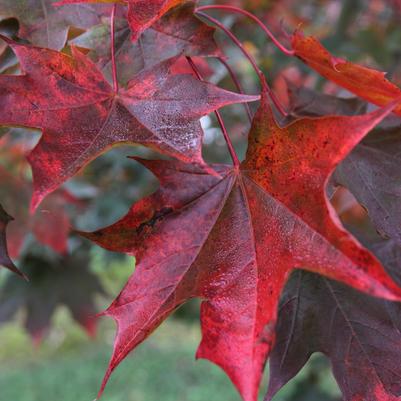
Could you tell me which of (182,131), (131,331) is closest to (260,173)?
(182,131)

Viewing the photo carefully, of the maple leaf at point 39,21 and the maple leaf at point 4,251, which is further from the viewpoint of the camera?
the maple leaf at point 39,21

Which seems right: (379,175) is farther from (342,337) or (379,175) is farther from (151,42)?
(151,42)

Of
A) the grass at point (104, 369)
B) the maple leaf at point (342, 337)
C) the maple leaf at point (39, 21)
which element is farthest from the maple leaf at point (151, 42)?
the grass at point (104, 369)

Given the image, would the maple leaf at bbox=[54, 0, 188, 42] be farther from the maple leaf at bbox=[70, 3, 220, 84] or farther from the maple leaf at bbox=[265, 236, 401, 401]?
the maple leaf at bbox=[265, 236, 401, 401]

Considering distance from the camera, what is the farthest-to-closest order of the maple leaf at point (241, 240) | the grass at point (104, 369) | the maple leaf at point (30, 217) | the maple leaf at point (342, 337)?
the grass at point (104, 369)
the maple leaf at point (30, 217)
the maple leaf at point (342, 337)
the maple leaf at point (241, 240)

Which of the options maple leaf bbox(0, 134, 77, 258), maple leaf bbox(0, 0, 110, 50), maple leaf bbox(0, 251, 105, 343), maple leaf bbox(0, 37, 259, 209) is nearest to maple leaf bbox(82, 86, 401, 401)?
maple leaf bbox(0, 37, 259, 209)

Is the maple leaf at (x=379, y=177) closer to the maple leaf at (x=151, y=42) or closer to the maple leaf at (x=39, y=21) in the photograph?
the maple leaf at (x=151, y=42)
